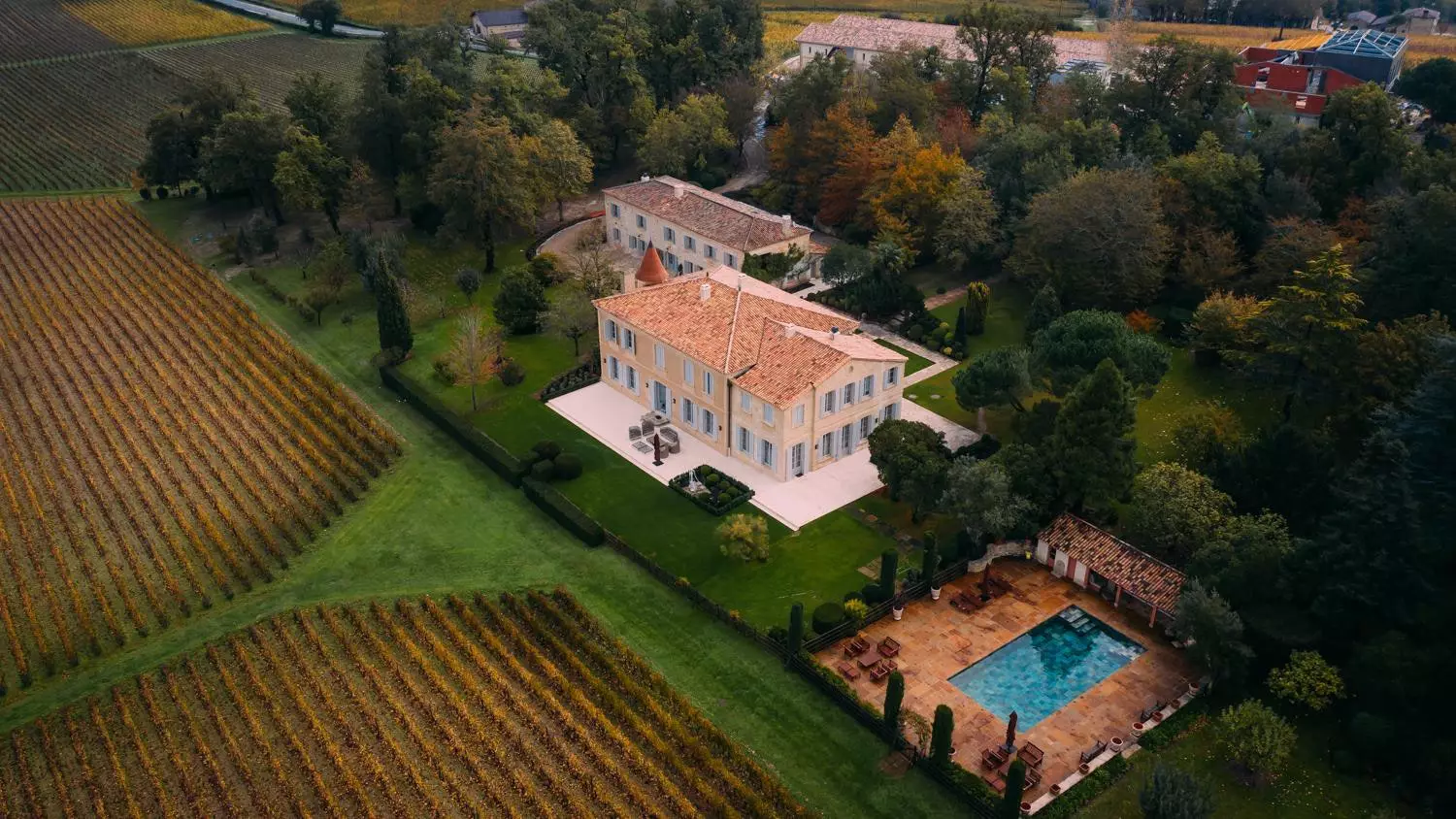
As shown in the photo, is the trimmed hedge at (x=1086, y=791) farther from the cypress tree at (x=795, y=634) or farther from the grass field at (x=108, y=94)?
the grass field at (x=108, y=94)

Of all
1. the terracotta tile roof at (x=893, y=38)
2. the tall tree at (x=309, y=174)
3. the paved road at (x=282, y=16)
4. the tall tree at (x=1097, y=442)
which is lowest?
the tall tree at (x=1097, y=442)

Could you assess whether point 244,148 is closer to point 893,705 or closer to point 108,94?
point 108,94

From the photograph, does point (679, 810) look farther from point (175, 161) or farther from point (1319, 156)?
point (175, 161)

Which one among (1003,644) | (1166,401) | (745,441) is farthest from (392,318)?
(1166,401)

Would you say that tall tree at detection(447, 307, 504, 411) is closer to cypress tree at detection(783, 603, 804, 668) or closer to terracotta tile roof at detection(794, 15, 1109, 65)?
cypress tree at detection(783, 603, 804, 668)

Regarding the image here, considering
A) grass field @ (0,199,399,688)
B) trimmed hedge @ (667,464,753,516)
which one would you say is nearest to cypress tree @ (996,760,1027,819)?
trimmed hedge @ (667,464,753,516)

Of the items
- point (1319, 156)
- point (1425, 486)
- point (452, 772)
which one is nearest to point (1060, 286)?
point (1319, 156)

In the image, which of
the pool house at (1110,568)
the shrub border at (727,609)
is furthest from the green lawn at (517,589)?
the pool house at (1110,568)
